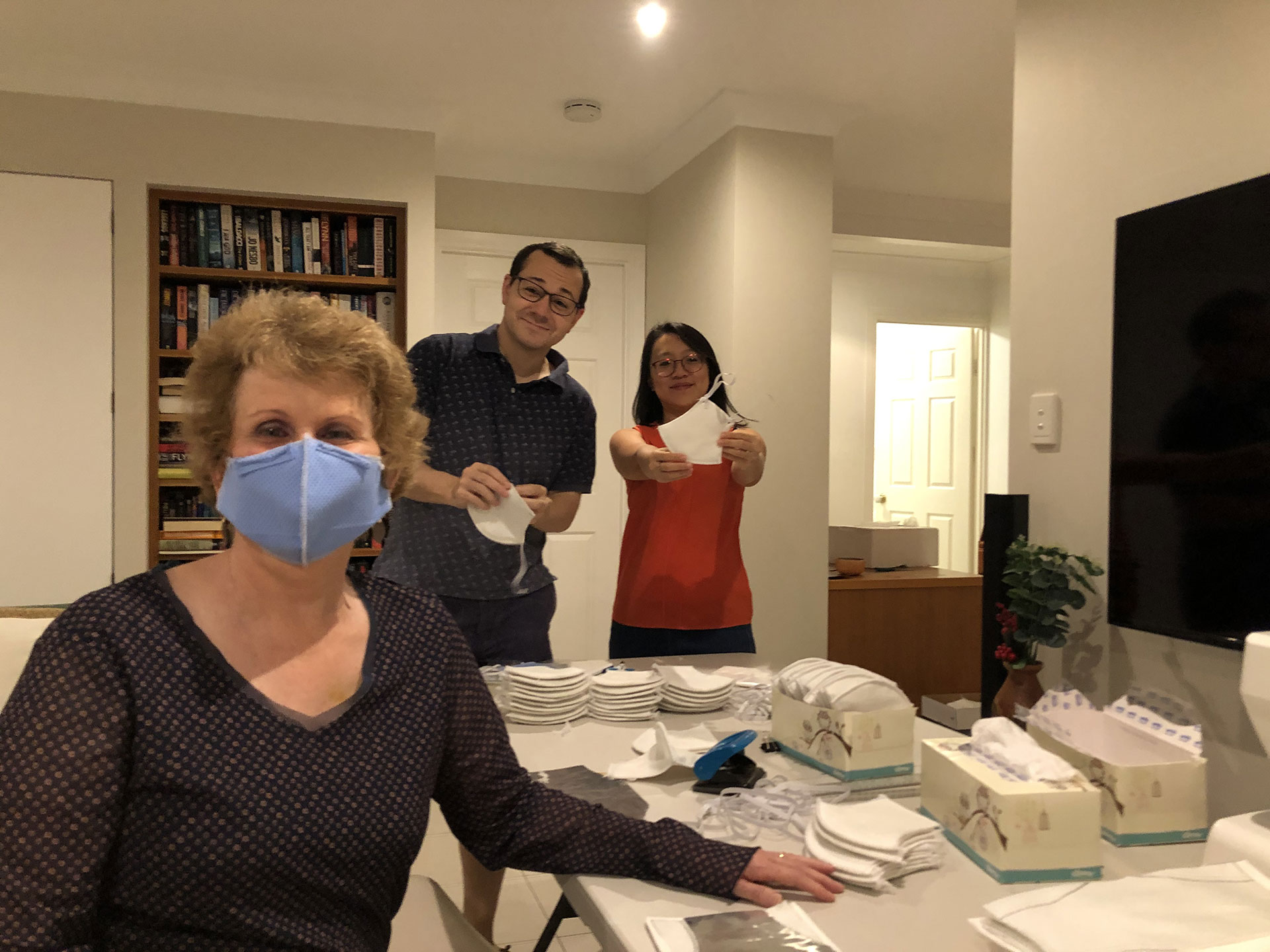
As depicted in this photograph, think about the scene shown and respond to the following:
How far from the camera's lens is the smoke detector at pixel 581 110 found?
374cm

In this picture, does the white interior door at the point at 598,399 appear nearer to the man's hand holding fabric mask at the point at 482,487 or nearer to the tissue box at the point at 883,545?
the tissue box at the point at 883,545

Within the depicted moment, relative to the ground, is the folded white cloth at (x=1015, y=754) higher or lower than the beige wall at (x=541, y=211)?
lower

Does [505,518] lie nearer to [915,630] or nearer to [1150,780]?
[1150,780]

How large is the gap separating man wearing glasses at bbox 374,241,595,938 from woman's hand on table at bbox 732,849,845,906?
1.12 metres

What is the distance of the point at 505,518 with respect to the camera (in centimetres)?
194

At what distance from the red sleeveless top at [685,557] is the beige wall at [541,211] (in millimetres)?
2527

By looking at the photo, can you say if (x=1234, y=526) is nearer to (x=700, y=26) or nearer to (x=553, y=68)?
(x=700, y=26)

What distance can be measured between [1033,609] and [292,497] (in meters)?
1.74

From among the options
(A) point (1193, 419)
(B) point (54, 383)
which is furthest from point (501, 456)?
(B) point (54, 383)

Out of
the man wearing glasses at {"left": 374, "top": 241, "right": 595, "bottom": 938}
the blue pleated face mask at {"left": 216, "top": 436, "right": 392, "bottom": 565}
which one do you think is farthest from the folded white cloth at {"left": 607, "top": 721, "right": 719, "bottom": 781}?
the man wearing glasses at {"left": 374, "top": 241, "right": 595, "bottom": 938}

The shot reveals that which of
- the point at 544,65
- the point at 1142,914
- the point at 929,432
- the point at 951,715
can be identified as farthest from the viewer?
the point at 929,432

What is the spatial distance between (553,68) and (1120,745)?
3076 mm

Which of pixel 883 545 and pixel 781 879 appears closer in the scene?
pixel 781 879

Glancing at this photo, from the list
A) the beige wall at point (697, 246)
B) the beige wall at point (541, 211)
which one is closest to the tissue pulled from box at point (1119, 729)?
the beige wall at point (697, 246)
